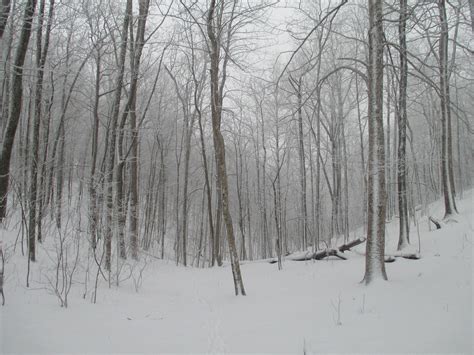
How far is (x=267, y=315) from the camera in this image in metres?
5.06

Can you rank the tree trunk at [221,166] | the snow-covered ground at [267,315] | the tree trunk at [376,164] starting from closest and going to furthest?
the snow-covered ground at [267,315]
the tree trunk at [376,164]
the tree trunk at [221,166]

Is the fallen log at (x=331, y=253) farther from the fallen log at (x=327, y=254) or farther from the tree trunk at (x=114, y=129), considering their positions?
the tree trunk at (x=114, y=129)

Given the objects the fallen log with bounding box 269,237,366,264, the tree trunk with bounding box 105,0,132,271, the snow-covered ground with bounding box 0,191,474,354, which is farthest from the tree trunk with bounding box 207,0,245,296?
the fallen log with bounding box 269,237,366,264

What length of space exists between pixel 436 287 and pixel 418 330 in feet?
6.57

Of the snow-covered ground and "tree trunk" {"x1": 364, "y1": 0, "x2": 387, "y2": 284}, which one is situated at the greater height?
"tree trunk" {"x1": 364, "y1": 0, "x2": 387, "y2": 284}

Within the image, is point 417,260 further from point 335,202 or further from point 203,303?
point 335,202

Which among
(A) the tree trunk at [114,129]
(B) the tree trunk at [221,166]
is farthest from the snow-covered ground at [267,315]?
(A) the tree trunk at [114,129]

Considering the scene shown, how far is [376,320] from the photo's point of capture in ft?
13.6

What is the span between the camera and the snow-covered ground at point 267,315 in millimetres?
3520

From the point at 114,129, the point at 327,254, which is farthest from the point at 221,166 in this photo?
the point at 327,254

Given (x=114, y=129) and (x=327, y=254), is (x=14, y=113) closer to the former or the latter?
(x=114, y=129)

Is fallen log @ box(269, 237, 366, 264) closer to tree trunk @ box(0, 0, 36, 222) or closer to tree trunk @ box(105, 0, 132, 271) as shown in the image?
tree trunk @ box(105, 0, 132, 271)

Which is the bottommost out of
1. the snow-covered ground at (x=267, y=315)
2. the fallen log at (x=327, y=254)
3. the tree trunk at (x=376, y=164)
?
the snow-covered ground at (x=267, y=315)

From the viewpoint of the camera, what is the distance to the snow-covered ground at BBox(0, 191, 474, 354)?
3520 millimetres
